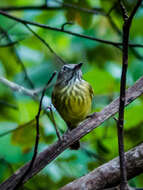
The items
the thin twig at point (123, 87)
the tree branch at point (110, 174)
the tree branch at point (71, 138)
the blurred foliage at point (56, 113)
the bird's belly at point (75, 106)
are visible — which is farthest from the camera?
the bird's belly at point (75, 106)

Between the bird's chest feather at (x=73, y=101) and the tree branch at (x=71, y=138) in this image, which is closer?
the tree branch at (x=71, y=138)

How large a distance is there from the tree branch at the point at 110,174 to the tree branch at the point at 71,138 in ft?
0.72

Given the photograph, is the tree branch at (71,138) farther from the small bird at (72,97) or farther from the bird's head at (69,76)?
the bird's head at (69,76)

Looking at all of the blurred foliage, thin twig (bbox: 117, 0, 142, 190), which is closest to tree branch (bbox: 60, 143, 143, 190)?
thin twig (bbox: 117, 0, 142, 190)

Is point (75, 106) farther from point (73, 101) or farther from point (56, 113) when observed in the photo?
point (56, 113)

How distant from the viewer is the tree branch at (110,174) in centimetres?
190

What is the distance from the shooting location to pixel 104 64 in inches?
155

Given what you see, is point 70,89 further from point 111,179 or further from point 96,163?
point 111,179

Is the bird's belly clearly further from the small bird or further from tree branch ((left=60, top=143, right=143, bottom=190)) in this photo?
tree branch ((left=60, top=143, right=143, bottom=190))

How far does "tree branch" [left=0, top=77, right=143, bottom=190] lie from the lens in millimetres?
2070

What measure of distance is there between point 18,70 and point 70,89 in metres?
0.83

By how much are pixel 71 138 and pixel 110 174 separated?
0.96 feet

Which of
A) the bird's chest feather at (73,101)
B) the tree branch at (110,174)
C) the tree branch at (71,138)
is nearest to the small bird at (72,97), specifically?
the bird's chest feather at (73,101)

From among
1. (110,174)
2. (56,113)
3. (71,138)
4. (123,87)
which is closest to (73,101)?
(56,113)
